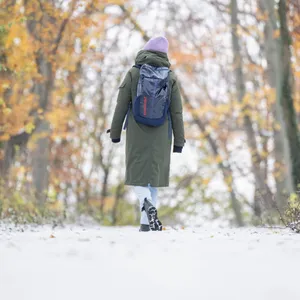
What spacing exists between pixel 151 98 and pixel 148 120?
239 millimetres

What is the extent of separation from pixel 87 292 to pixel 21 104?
8.54 metres

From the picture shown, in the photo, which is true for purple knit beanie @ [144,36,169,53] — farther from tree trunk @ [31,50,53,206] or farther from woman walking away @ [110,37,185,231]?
tree trunk @ [31,50,53,206]

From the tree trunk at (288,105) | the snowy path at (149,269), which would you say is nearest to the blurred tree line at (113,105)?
the tree trunk at (288,105)

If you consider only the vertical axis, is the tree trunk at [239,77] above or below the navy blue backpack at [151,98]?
above

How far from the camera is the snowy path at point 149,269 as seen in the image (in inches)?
137

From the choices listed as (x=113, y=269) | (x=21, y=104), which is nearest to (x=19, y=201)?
(x=21, y=104)

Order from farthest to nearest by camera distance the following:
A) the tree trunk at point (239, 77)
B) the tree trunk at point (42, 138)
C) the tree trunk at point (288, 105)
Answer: the tree trunk at point (239, 77)
the tree trunk at point (42, 138)
the tree trunk at point (288, 105)

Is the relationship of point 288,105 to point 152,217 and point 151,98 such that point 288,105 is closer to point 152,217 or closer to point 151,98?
point 151,98

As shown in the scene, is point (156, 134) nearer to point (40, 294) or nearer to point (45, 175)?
point (40, 294)

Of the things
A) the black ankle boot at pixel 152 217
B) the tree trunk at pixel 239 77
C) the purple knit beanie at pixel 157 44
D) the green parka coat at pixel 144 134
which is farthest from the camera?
the tree trunk at pixel 239 77

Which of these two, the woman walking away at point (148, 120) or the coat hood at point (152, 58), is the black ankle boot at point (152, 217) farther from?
the coat hood at point (152, 58)

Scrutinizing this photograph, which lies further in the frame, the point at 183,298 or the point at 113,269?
the point at 113,269

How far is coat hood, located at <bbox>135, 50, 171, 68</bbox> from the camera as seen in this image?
21.6ft

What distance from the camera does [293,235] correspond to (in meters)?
5.75
